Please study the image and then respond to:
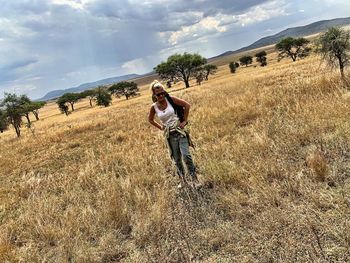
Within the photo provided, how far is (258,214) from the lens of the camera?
4.30 metres

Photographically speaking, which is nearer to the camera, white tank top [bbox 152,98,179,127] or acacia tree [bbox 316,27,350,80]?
white tank top [bbox 152,98,179,127]

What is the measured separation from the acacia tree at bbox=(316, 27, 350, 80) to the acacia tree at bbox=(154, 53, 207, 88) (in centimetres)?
5130

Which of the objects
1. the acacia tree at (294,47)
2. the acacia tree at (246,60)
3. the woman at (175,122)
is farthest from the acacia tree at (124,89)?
the woman at (175,122)

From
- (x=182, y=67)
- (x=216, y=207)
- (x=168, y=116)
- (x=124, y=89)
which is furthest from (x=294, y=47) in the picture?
(x=216, y=207)

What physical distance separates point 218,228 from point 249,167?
1.67 metres

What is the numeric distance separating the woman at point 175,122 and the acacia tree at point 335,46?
11834 mm

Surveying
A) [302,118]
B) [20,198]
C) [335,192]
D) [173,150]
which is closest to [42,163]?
[20,198]

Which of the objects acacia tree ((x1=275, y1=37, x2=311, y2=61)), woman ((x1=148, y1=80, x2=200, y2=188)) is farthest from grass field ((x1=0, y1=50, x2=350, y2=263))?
acacia tree ((x1=275, y1=37, x2=311, y2=61))

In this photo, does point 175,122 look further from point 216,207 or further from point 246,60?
point 246,60

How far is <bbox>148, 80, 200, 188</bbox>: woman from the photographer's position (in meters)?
5.89

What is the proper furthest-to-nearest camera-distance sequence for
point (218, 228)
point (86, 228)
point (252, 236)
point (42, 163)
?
point (42, 163) → point (86, 228) → point (218, 228) → point (252, 236)

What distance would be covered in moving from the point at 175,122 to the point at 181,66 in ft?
212

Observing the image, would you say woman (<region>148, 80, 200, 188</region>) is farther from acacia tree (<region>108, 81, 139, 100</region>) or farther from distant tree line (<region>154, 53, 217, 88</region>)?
acacia tree (<region>108, 81, 139, 100</region>)

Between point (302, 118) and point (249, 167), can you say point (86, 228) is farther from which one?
point (302, 118)
